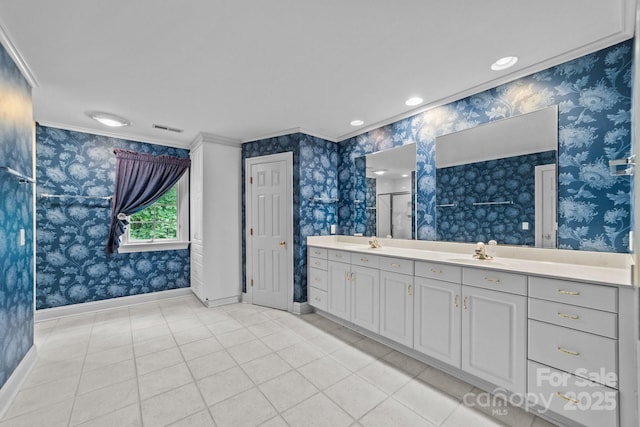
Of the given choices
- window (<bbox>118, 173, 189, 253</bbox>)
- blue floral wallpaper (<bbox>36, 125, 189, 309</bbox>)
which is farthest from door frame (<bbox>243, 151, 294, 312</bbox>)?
blue floral wallpaper (<bbox>36, 125, 189, 309</bbox>)

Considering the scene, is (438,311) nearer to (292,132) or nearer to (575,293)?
(575,293)

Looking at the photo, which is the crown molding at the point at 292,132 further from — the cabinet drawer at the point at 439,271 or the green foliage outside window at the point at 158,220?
the cabinet drawer at the point at 439,271

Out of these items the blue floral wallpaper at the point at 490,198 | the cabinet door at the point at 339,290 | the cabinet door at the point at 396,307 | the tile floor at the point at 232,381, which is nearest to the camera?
the tile floor at the point at 232,381

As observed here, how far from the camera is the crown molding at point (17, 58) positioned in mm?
1677

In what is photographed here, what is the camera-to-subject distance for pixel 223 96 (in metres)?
2.56

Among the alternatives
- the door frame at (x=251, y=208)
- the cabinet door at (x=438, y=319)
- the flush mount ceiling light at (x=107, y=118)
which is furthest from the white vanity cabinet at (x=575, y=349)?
the flush mount ceiling light at (x=107, y=118)

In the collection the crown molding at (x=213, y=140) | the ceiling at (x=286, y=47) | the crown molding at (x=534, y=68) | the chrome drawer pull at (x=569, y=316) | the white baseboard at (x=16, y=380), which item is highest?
the ceiling at (x=286, y=47)

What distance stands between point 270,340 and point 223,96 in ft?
8.13

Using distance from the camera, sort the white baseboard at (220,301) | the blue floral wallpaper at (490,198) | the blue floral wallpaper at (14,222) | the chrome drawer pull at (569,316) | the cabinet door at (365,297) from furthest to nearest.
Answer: the white baseboard at (220,301), the cabinet door at (365,297), the blue floral wallpaper at (490,198), the blue floral wallpaper at (14,222), the chrome drawer pull at (569,316)

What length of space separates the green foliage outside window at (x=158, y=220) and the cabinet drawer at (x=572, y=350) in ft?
14.9

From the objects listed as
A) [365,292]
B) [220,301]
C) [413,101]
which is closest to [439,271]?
[365,292]

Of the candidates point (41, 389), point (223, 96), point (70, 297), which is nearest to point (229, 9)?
point (223, 96)

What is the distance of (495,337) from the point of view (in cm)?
175

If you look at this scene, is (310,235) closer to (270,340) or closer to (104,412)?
(270,340)
